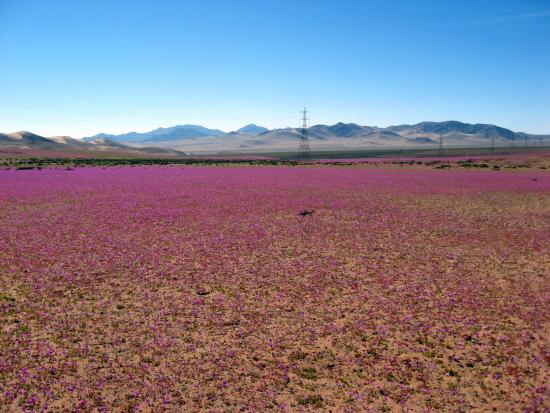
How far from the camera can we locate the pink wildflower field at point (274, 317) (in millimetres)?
6891

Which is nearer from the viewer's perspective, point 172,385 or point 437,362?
point 172,385

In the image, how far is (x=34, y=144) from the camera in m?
178

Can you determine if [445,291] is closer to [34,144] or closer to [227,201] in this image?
[227,201]

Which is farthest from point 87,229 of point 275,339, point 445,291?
point 445,291

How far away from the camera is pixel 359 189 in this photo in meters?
37.8

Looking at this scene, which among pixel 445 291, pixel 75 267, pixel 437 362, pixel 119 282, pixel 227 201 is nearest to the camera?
pixel 437 362

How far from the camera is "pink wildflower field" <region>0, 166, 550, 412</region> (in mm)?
6891

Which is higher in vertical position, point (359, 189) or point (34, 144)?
point (34, 144)

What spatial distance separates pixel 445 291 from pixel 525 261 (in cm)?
508

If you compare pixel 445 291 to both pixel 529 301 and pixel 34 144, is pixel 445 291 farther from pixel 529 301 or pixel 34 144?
pixel 34 144

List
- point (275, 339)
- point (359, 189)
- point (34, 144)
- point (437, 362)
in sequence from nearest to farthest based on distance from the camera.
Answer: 1. point (437, 362)
2. point (275, 339)
3. point (359, 189)
4. point (34, 144)

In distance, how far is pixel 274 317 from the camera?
32.2ft

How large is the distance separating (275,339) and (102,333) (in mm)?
3799

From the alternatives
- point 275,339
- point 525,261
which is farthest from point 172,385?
point 525,261
